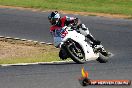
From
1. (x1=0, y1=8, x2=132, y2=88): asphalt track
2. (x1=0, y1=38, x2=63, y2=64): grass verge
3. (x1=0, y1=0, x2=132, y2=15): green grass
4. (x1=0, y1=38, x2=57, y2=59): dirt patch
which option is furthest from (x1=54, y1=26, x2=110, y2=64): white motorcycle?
(x1=0, y1=0, x2=132, y2=15): green grass

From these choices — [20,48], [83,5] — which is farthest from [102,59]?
[83,5]

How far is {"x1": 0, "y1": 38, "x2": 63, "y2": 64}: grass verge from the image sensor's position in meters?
21.3

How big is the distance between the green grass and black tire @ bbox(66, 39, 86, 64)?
16.9m

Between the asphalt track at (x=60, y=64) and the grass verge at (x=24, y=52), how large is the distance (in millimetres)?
1559

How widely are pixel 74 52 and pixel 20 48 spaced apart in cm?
668

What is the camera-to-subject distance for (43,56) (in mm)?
22531

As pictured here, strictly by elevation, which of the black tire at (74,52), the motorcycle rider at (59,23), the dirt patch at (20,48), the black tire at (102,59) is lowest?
the dirt patch at (20,48)

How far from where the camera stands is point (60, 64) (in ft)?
63.8

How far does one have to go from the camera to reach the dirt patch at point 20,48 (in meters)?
23.2

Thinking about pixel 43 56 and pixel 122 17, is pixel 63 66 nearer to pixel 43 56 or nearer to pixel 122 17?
pixel 43 56

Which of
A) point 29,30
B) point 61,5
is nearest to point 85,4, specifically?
point 61,5

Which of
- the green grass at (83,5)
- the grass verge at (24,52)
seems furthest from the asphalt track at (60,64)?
the green grass at (83,5)

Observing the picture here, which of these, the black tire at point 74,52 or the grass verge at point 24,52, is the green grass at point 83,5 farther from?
the black tire at point 74,52

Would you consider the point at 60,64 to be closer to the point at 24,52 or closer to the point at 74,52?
the point at 74,52
